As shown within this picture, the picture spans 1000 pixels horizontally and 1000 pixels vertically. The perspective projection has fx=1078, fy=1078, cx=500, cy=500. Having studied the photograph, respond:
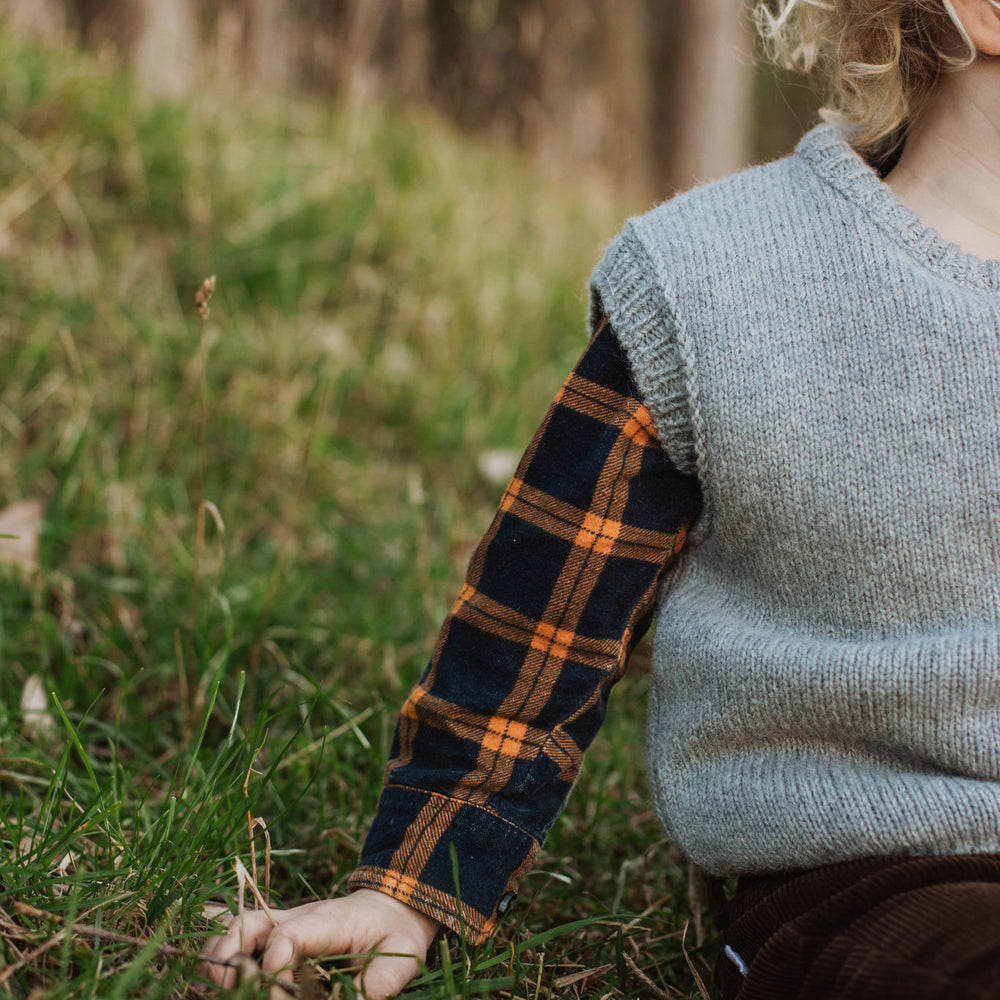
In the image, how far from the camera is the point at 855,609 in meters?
1.00

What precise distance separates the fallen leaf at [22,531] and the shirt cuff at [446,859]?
0.90m

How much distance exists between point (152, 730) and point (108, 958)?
569 mm

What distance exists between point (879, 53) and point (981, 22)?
0.42 feet

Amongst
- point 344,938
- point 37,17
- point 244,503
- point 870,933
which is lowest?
point 244,503

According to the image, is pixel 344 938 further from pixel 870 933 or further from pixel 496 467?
pixel 496 467

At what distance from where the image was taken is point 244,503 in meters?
2.11

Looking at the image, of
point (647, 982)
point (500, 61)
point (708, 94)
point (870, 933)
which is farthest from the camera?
point (708, 94)

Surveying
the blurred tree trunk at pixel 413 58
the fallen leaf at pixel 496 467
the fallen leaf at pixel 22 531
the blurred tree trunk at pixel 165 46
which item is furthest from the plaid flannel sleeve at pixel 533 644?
the blurred tree trunk at pixel 413 58

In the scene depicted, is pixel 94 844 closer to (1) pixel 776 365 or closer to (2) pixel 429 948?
(2) pixel 429 948

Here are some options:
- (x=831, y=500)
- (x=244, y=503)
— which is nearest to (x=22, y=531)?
(x=244, y=503)

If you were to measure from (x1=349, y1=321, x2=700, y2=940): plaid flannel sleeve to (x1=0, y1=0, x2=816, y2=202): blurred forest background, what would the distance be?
2.36m

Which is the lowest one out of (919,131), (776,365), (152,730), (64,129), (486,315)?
(152,730)

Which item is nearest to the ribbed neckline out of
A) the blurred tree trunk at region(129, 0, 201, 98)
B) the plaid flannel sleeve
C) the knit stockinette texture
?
the knit stockinette texture

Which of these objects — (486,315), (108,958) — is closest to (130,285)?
(486,315)
